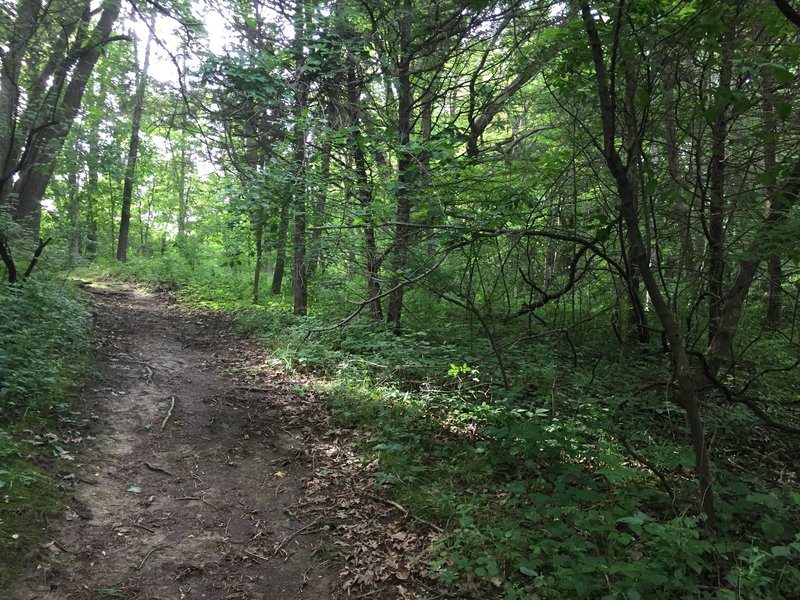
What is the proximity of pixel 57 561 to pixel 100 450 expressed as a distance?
1.66 m

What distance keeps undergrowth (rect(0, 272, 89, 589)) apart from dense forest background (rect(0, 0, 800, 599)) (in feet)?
0.16

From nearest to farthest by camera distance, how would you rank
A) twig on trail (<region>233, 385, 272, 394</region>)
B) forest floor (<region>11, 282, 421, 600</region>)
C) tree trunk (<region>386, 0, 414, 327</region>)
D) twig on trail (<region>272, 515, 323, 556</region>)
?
forest floor (<region>11, 282, 421, 600</region>), twig on trail (<region>272, 515, 323, 556</region>), tree trunk (<region>386, 0, 414, 327</region>), twig on trail (<region>233, 385, 272, 394</region>)

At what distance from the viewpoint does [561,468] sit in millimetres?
4227

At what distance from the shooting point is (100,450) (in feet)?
15.5

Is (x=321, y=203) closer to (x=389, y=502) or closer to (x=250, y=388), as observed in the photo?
(x=250, y=388)

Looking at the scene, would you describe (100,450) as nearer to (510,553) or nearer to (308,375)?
(308,375)

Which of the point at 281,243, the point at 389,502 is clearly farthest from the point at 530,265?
the point at 281,243

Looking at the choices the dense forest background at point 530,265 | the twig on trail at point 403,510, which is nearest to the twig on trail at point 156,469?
the dense forest background at point 530,265

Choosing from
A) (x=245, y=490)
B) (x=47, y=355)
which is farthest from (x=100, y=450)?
(x=47, y=355)

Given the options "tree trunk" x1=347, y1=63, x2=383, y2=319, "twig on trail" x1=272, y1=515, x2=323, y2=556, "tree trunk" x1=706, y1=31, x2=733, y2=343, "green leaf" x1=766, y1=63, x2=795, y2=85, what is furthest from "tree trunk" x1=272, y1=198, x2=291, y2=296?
"green leaf" x1=766, y1=63, x2=795, y2=85

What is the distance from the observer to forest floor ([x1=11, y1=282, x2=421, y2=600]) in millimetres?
3316

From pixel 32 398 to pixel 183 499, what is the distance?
7.00ft

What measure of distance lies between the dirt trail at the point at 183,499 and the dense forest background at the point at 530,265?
2.28ft

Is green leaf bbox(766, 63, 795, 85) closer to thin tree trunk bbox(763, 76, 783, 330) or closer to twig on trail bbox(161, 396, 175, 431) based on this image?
thin tree trunk bbox(763, 76, 783, 330)
